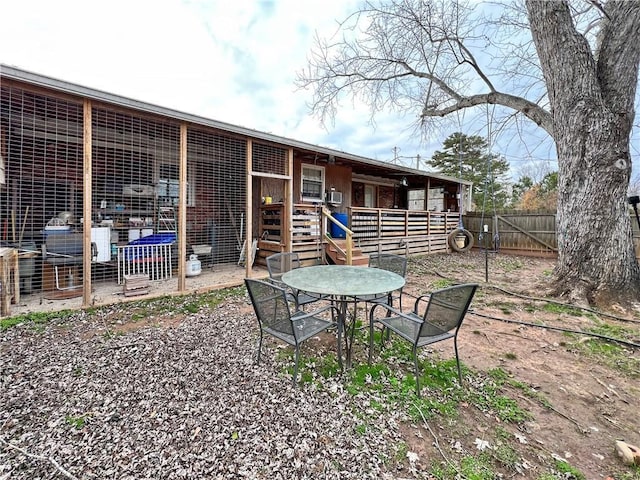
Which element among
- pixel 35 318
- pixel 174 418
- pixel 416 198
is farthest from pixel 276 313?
pixel 416 198

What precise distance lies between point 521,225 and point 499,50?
640 centimetres

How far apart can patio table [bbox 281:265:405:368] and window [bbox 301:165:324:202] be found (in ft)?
17.8

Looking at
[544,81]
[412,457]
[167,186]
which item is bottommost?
[412,457]

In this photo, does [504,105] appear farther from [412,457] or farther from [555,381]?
[412,457]

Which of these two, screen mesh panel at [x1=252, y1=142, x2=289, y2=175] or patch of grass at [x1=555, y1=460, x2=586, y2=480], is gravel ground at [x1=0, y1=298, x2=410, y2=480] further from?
screen mesh panel at [x1=252, y1=142, x2=289, y2=175]

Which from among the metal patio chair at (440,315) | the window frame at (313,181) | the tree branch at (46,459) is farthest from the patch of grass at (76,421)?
the window frame at (313,181)

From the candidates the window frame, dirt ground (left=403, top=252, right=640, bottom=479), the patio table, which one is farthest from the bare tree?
the patio table

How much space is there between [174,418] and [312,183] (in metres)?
7.41

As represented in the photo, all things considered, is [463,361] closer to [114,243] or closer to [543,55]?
[543,55]

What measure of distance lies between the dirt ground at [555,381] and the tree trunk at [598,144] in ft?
1.94

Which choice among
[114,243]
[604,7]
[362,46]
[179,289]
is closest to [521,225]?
[604,7]

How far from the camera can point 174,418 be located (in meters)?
1.94

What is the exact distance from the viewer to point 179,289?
4867 mm

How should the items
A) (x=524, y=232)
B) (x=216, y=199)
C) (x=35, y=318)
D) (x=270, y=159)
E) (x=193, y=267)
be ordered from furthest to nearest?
(x=524, y=232) < (x=216, y=199) < (x=270, y=159) < (x=193, y=267) < (x=35, y=318)
